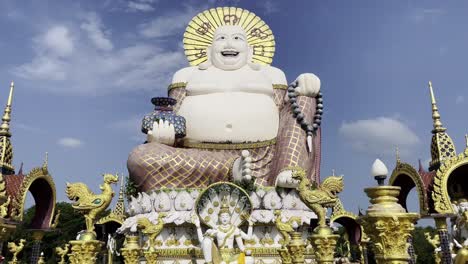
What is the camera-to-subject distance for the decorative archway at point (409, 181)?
10.4 metres

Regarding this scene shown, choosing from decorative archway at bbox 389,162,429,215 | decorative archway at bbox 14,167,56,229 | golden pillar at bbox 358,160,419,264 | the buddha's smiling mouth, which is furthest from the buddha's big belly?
golden pillar at bbox 358,160,419,264

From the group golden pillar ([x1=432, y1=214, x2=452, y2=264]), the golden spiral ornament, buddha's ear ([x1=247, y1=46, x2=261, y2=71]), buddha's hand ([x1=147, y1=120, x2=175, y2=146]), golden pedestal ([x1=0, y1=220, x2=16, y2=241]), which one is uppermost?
the golden spiral ornament

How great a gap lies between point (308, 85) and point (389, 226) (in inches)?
341

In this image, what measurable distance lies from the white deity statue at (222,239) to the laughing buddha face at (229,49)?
483 cm

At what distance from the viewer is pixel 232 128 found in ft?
40.2

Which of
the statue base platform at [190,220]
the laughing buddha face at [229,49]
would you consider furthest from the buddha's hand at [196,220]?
the laughing buddha face at [229,49]

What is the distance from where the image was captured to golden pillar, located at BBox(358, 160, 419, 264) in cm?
398

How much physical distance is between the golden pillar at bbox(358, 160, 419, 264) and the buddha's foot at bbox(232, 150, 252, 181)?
6.46 metres

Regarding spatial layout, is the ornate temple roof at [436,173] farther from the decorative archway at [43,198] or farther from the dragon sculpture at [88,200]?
the decorative archway at [43,198]

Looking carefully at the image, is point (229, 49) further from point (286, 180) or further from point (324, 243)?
point (324, 243)

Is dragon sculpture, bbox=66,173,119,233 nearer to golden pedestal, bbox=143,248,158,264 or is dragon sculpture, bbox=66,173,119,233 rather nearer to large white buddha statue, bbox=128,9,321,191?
golden pedestal, bbox=143,248,158,264

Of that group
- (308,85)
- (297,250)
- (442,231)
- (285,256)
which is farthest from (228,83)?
(442,231)

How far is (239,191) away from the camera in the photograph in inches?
423

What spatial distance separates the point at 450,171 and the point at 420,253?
22.1 meters
